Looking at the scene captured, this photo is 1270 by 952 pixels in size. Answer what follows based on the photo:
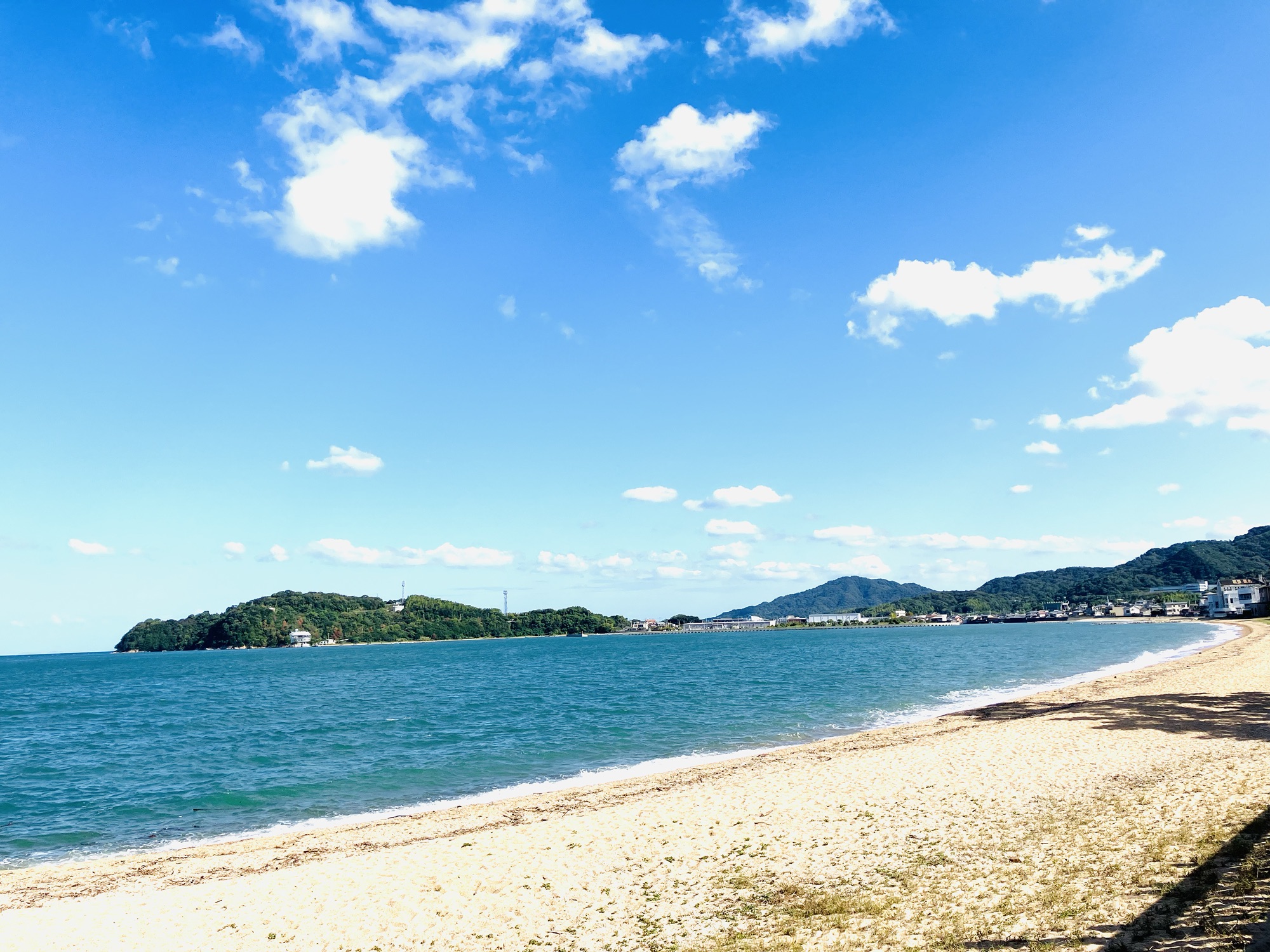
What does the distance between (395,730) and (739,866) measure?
33966 mm

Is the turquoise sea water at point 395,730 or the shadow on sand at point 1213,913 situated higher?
the shadow on sand at point 1213,913

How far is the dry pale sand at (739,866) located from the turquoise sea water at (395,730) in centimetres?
535

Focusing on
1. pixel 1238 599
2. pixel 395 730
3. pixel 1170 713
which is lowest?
pixel 1238 599

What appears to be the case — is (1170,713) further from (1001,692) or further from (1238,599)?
(1238,599)

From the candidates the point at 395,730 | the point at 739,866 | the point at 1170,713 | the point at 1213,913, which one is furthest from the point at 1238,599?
the point at 1213,913

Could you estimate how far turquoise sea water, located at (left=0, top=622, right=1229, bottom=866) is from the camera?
2727 cm

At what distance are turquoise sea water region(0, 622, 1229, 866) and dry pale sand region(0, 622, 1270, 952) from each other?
5.35 metres

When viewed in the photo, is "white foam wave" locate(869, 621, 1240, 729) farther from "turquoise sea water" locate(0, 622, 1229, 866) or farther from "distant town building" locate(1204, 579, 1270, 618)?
"distant town building" locate(1204, 579, 1270, 618)

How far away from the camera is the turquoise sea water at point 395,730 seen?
27.3 meters

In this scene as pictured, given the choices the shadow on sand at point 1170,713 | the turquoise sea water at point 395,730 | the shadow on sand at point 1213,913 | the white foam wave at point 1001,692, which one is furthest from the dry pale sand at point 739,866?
the white foam wave at point 1001,692

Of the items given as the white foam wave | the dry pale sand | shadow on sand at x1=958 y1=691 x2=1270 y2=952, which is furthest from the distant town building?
shadow on sand at x1=958 y1=691 x2=1270 y2=952

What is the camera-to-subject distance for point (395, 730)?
44.3 m

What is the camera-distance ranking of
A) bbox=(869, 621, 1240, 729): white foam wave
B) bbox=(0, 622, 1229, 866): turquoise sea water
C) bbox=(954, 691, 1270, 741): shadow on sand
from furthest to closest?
1. bbox=(869, 621, 1240, 729): white foam wave
2. bbox=(0, 622, 1229, 866): turquoise sea water
3. bbox=(954, 691, 1270, 741): shadow on sand

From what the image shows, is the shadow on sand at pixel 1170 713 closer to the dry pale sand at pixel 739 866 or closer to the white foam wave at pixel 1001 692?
the dry pale sand at pixel 739 866
